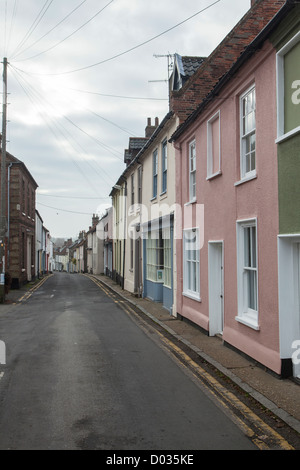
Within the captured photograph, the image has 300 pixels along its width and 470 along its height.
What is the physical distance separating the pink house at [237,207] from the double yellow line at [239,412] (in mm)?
1081

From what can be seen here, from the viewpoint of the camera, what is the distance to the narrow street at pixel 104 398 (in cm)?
486

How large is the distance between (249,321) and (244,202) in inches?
94.0

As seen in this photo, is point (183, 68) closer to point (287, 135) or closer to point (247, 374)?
point (287, 135)

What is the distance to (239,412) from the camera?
581 centimetres

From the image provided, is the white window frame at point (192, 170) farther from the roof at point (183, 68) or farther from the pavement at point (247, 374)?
the pavement at point (247, 374)

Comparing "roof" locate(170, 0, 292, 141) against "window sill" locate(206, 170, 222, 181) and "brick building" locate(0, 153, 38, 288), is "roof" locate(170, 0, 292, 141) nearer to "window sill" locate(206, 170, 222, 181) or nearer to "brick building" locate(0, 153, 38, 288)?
"window sill" locate(206, 170, 222, 181)

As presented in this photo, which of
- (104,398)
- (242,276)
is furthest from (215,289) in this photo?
(104,398)

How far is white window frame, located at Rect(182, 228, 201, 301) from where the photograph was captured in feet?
39.9

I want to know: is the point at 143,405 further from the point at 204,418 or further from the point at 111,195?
the point at 111,195

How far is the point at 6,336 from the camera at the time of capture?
1125 centimetres

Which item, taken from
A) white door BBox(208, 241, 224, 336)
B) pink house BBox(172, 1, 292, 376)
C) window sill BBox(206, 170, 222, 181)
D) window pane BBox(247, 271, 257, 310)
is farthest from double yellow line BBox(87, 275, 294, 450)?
window sill BBox(206, 170, 222, 181)

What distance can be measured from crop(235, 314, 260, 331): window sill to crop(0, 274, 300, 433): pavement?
0.69 metres

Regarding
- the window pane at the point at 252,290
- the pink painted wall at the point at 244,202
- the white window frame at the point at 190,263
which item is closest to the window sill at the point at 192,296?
the white window frame at the point at 190,263

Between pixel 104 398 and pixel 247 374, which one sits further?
pixel 247 374
